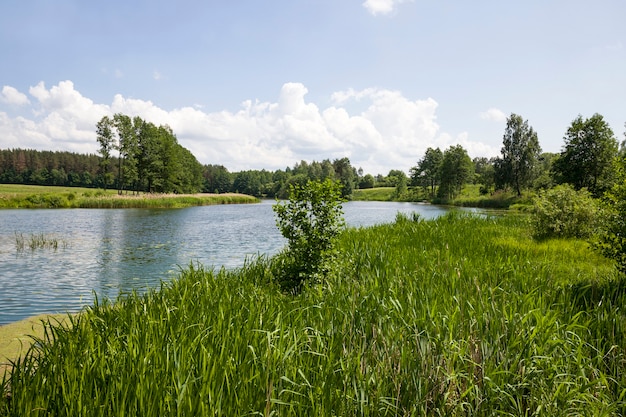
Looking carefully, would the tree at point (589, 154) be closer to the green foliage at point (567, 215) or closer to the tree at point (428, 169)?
the green foliage at point (567, 215)

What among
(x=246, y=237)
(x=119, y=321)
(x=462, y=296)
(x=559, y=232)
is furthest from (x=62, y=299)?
(x=559, y=232)

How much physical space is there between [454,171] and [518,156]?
1694 cm

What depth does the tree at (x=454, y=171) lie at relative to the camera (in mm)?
74125

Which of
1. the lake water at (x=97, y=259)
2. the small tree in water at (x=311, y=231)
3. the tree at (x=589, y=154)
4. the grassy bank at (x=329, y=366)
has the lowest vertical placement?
the lake water at (x=97, y=259)

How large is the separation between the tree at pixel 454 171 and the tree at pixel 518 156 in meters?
13.6

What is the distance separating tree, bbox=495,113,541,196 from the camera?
5653cm

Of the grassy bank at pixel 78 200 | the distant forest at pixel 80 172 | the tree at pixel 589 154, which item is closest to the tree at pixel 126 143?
the grassy bank at pixel 78 200

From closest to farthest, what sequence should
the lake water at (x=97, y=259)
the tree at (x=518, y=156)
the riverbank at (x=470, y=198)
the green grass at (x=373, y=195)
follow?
the lake water at (x=97, y=259) → the riverbank at (x=470, y=198) → the tree at (x=518, y=156) → the green grass at (x=373, y=195)

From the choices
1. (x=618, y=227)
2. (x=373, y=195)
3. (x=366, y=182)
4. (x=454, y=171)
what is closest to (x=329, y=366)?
(x=618, y=227)

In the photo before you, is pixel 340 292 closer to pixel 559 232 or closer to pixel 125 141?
pixel 559 232

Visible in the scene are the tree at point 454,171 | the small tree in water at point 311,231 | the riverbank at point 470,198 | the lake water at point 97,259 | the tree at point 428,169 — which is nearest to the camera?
the small tree in water at point 311,231

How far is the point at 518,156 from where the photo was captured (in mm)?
57781

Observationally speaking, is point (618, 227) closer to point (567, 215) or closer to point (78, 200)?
point (567, 215)

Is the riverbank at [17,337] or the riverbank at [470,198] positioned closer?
the riverbank at [17,337]
